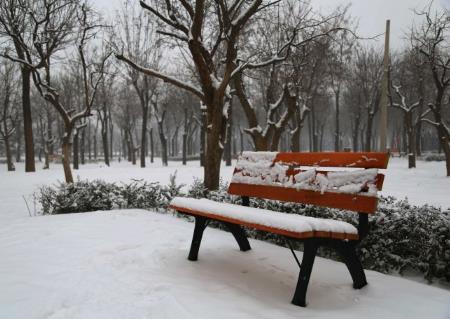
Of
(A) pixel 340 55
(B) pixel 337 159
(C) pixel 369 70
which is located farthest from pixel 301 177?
(C) pixel 369 70

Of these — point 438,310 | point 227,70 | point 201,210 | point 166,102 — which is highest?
point 166,102

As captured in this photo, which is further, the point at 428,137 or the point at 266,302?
the point at 428,137

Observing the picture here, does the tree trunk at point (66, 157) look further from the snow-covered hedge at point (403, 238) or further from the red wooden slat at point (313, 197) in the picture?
the red wooden slat at point (313, 197)

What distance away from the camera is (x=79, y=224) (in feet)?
20.1

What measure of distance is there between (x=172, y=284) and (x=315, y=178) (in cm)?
170

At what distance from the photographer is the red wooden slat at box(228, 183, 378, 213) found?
135 inches

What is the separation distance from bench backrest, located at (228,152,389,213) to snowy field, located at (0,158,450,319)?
782 mm

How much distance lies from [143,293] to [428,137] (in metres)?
60.9

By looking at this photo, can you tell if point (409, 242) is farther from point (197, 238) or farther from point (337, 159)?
point (197, 238)

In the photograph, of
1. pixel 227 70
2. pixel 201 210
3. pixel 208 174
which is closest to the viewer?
pixel 201 210

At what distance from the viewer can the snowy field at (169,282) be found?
304 cm

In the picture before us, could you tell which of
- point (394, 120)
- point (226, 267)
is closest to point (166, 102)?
point (394, 120)

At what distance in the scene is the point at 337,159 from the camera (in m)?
3.81

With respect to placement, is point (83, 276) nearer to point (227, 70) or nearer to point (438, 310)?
point (438, 310)
